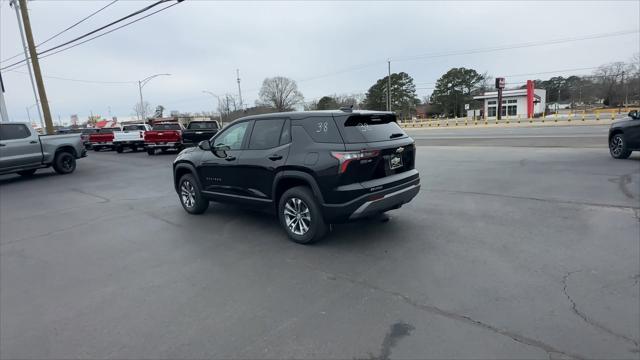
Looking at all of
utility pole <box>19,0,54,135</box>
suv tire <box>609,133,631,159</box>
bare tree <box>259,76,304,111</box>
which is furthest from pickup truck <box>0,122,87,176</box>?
bare tree <box>259,76,304,111</box>

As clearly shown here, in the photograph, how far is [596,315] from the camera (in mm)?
3008

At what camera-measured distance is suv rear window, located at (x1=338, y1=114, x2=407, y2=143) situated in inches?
180

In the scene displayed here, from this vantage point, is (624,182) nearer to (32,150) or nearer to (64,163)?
(32,150)

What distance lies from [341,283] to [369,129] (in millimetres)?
2109

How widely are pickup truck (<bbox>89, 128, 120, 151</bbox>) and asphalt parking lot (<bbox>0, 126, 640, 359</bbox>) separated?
2040cm

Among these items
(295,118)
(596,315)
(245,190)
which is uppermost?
(295,118)

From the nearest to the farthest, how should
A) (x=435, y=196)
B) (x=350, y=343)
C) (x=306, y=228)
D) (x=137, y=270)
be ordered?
(x=350, y=343)
(x=137, y=270)
(x=306, y=228)
(x=435, y=196)

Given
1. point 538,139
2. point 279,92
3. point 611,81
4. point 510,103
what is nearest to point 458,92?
point 510,103

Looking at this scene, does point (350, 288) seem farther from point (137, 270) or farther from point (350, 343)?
point (137, 270)

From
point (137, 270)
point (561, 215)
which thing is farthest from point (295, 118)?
point (561, 215)

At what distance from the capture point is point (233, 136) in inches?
233

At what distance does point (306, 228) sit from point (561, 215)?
164 inches

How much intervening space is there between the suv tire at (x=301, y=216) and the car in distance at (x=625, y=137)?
1054 cm

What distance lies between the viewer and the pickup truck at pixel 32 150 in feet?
38.0
